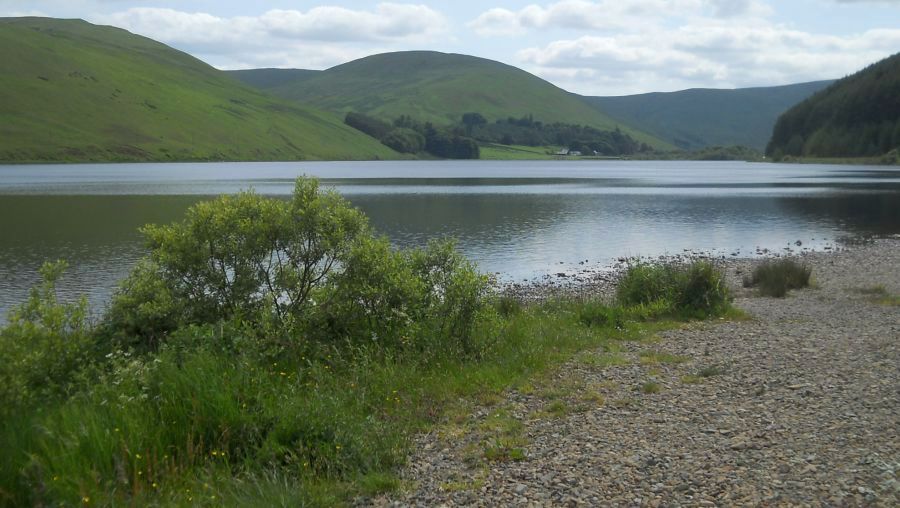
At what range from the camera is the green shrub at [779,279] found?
77.4 ft

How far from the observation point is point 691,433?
918 cm

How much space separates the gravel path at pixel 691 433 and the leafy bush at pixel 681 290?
3.41 metres

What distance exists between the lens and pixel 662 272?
1969 cm

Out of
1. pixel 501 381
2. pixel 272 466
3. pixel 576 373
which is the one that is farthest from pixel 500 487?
pixel 576 373

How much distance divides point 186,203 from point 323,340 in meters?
59.4

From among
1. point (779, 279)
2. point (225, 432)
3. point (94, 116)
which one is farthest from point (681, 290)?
point (94, 116)

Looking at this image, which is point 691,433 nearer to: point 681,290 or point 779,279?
point 681,290

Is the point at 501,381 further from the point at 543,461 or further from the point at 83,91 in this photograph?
the point at 83,91

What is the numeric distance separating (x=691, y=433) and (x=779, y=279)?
17111 millimetres

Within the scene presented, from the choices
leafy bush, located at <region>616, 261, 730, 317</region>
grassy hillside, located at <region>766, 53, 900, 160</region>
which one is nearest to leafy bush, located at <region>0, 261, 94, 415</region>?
leafy bush, located at <region>616, 261, 730, 317</region>

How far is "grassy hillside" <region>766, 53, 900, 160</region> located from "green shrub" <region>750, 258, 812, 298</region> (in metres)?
167

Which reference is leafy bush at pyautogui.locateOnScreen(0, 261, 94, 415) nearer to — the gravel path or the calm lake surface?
the gravel path

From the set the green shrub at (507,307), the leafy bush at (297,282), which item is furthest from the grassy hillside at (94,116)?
the leafy bush at (297,282)

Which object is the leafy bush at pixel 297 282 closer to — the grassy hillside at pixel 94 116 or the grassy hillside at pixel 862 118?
the grassy hillside at pixel 94 116
